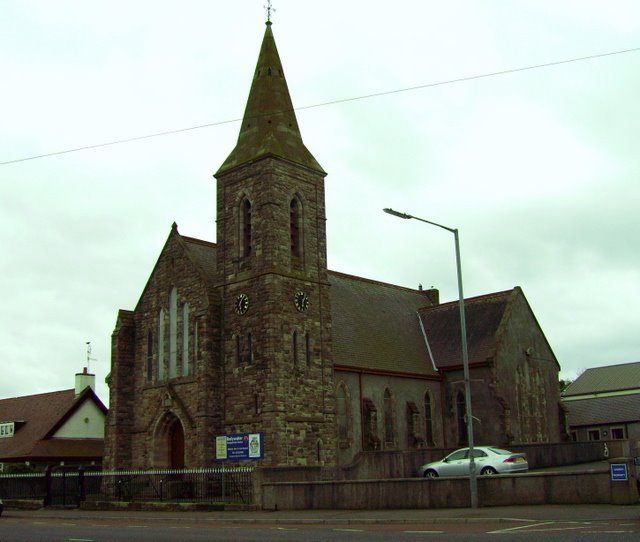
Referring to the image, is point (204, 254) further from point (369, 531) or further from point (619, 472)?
point (619, 472)

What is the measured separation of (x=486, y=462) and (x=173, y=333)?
17.1 m

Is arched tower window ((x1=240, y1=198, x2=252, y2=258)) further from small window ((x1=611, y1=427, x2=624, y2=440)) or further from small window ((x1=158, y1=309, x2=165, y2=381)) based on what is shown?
small window ((x1=611, y1=427, x2=624, y2=440))

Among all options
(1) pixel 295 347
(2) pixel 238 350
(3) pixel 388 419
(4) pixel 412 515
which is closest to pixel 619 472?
(4) pixel 412 515

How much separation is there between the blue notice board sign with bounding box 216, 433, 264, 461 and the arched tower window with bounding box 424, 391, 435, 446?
15034mm

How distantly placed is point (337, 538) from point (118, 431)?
85.0 ft

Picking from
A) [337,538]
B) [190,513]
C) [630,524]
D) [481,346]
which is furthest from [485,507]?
[481,346]

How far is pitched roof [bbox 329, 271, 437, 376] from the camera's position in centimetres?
4097

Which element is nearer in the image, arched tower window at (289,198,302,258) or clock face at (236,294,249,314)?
clock face at (236,294,249,314)

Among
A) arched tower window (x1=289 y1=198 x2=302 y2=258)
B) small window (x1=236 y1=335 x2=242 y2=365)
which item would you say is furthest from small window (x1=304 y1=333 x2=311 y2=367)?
arched tower window (x1=289 y1=198 x2=302 y2=258)

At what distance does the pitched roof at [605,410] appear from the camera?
52.4 m

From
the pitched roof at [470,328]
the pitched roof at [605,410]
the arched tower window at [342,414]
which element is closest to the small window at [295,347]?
the arched tower window at [342,414]

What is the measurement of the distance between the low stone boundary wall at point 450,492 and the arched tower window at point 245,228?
44.0 feet

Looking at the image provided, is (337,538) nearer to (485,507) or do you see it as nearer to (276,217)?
(485,507)

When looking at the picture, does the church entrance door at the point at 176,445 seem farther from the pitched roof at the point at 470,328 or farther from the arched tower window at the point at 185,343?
the pitched roof at the point at 470,328
